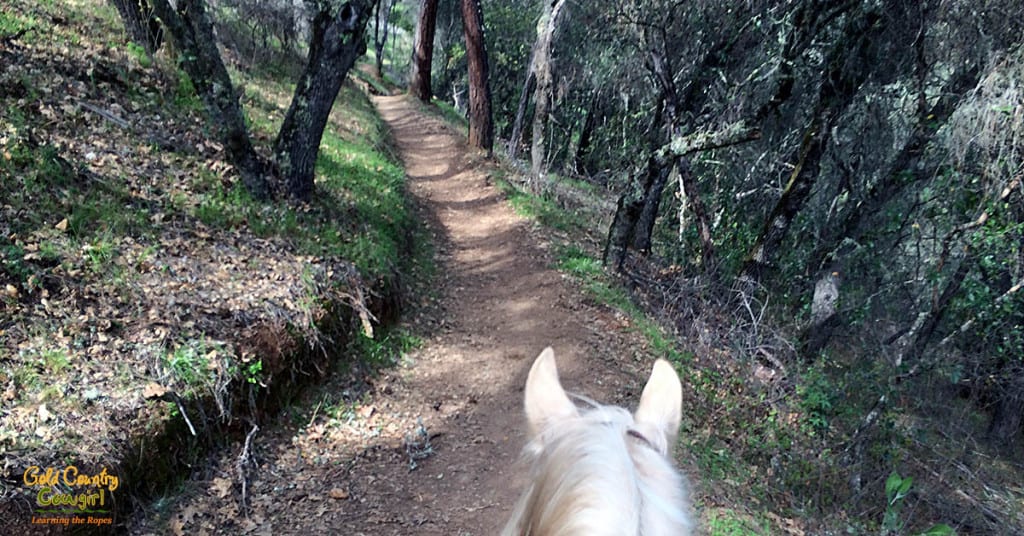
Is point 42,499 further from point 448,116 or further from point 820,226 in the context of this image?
point 448,116

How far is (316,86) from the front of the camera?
22.6ft

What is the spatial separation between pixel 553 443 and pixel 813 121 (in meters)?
8.68

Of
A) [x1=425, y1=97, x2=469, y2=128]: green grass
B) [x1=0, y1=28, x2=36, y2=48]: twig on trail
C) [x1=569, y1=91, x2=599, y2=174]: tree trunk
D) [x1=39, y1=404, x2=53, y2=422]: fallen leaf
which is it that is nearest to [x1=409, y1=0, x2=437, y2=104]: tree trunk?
[x1=425, y1=97, x2=469, y2=128]: green grass

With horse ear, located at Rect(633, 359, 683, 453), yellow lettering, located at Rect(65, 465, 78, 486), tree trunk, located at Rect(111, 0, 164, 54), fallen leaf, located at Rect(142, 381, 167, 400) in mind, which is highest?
tree trunk, located at Rect(111, 0, 164, 54)

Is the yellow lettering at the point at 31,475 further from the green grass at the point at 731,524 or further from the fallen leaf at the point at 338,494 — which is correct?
the green grass at the point at 731,524

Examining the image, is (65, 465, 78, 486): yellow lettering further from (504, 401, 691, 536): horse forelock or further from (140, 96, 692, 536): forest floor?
(504, 401, 691, 536): horse forelock

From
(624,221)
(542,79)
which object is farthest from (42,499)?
(542,79)

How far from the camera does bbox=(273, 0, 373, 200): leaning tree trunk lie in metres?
6.66

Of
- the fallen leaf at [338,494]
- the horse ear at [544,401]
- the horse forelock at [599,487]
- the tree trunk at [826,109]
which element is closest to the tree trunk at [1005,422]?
the tree trunk at [826,109]

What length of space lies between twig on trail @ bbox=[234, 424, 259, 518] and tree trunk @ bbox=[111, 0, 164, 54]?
7.07 m

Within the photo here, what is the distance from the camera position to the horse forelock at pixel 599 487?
3.70ft

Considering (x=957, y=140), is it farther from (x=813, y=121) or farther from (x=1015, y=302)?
(x=1015, y=302)

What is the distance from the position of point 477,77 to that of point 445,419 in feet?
35.5

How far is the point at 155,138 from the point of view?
6590mm
